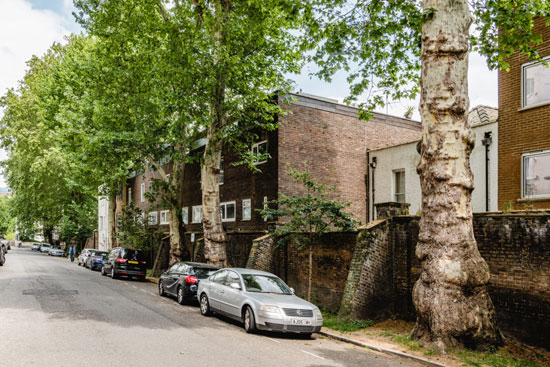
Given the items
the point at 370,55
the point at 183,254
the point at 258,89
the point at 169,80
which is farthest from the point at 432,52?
the point at 183,254

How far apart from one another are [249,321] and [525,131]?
10860 mm

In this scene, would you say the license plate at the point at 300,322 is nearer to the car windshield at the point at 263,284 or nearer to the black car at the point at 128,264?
the car windshield at the point at 263,284

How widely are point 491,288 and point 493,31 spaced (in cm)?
745

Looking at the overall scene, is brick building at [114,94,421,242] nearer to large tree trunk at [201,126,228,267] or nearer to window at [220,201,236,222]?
window at [220,201,236,222]

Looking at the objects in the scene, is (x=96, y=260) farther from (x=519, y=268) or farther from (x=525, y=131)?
(x=519, y=268)

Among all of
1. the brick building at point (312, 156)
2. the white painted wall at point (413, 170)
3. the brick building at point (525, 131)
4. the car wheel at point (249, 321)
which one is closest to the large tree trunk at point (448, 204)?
the car wheel at point (249, 321)

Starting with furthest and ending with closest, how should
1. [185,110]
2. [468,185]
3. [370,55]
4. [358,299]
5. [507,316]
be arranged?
[185,110]
[370,55]
[358,299]
[507,316]
[468,185]

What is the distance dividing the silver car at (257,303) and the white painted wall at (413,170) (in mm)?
5263

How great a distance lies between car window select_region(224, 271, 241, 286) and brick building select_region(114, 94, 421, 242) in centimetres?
750

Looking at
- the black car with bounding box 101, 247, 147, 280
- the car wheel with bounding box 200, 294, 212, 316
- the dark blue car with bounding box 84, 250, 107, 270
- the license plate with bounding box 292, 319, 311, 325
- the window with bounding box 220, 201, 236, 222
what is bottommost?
the dark blue car with bounding box 84, 250, 107, 270

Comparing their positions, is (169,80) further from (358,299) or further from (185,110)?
(358,299)

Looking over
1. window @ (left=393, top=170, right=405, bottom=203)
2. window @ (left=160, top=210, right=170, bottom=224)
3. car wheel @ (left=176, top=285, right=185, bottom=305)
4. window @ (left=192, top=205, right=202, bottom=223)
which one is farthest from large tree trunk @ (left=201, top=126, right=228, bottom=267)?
window @ (left=160, top=210, right=170, bottom=224)

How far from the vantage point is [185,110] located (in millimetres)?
18484

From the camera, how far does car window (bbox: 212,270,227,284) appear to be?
13.1m
